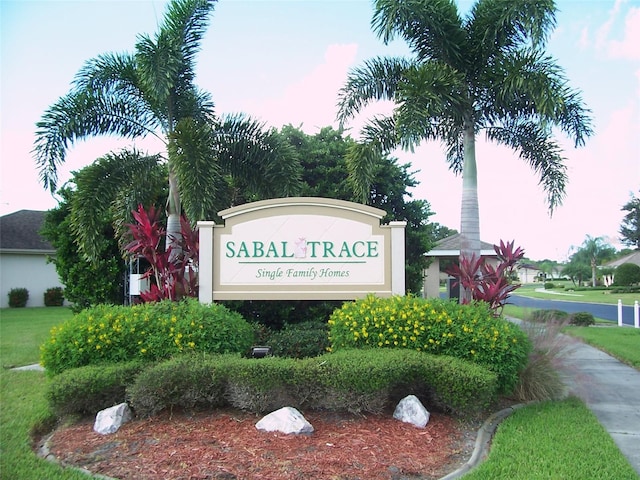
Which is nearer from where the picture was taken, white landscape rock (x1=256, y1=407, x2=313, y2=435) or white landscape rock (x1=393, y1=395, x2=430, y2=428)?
white landscape rock (x1=256, y1=407, x2=313, y2=435)

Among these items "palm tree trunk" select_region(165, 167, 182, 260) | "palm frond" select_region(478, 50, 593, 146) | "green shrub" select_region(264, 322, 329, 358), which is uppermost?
"palm frond" select_region(478, 50, 593, 146)

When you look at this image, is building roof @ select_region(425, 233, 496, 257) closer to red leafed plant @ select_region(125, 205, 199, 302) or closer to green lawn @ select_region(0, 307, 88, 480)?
red leafed plant @ select_region(125, 205, 199, 302)

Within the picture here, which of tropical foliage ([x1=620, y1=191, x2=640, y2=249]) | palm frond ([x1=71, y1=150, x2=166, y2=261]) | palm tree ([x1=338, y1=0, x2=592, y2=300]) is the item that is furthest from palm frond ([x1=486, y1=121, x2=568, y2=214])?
tropical foliage ([x1=620, y1=191, x2=640, y2=249])

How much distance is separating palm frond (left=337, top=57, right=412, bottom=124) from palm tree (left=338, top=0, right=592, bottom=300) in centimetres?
2

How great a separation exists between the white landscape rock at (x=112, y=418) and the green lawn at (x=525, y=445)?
66 cm

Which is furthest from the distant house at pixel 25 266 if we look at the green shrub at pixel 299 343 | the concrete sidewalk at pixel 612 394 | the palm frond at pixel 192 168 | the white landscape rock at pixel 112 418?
the concrete sidewalk at pixel 612 394

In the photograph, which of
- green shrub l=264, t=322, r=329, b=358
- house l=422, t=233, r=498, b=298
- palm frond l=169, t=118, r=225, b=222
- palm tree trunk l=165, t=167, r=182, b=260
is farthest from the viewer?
house l=422, t=233, r=498, b=298

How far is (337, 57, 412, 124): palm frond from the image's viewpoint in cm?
1041

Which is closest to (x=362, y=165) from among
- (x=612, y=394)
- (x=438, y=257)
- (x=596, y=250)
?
(x=612, y=394)

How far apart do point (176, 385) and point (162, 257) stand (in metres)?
3.39

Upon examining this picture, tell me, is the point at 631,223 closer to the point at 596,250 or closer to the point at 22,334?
the point at 596,250

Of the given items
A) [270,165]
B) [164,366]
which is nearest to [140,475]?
[164,366]

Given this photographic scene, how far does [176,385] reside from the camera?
5.57m

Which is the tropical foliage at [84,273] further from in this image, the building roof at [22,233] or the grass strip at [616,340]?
the building roof at [22,233]
